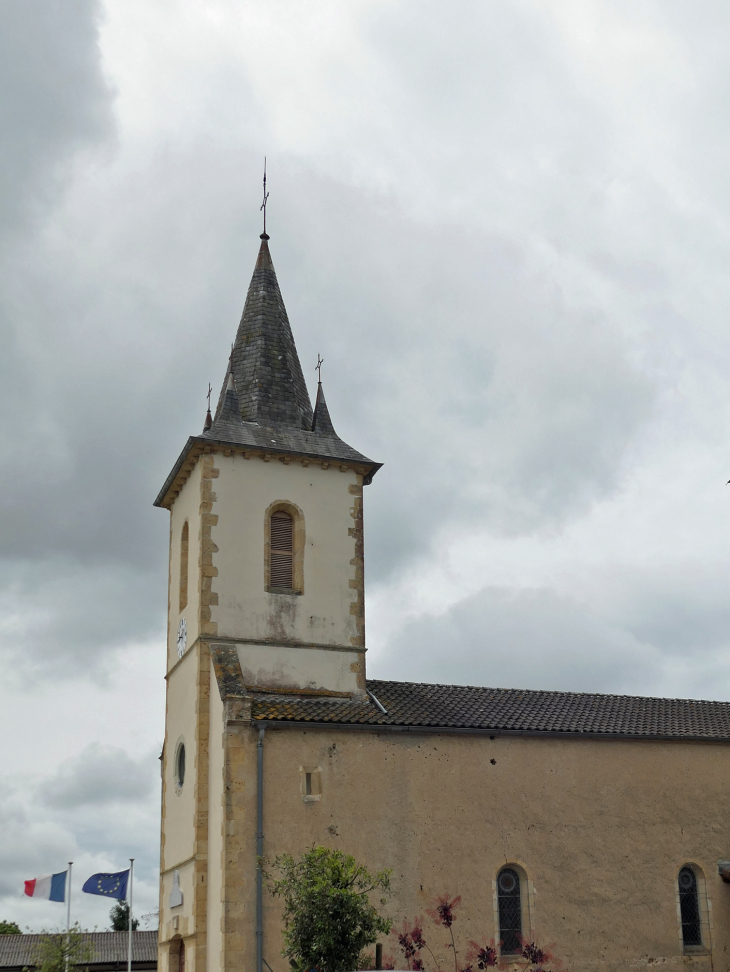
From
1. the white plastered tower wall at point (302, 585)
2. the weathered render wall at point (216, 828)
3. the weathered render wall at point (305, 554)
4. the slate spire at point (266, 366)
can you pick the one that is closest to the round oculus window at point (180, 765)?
the weathered render wall at point (216, 828)

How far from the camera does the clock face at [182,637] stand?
25000 millimetres

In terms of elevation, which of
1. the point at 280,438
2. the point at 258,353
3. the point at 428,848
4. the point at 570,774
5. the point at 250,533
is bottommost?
the point at 428,848

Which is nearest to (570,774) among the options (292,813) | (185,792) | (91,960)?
(292,813)

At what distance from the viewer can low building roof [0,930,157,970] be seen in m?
43.2

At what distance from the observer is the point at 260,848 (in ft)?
68.3

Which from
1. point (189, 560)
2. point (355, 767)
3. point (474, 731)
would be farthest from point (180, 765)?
point (474, 731)

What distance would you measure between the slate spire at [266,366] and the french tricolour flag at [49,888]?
58.1ft

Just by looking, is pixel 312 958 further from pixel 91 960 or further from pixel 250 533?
pixel 91 960

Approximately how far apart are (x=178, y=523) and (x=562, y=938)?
42.7ft

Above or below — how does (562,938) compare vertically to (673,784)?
below

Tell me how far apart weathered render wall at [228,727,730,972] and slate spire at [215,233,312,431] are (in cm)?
860

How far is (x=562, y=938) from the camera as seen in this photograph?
22875mm

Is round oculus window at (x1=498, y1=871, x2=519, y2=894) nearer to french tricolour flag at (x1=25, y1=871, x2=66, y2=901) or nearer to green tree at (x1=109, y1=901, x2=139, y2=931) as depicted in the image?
french tricolour flag at (x1=25, y1=871, x2=66, y2=901)

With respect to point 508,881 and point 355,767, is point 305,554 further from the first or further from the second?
point 508,881
